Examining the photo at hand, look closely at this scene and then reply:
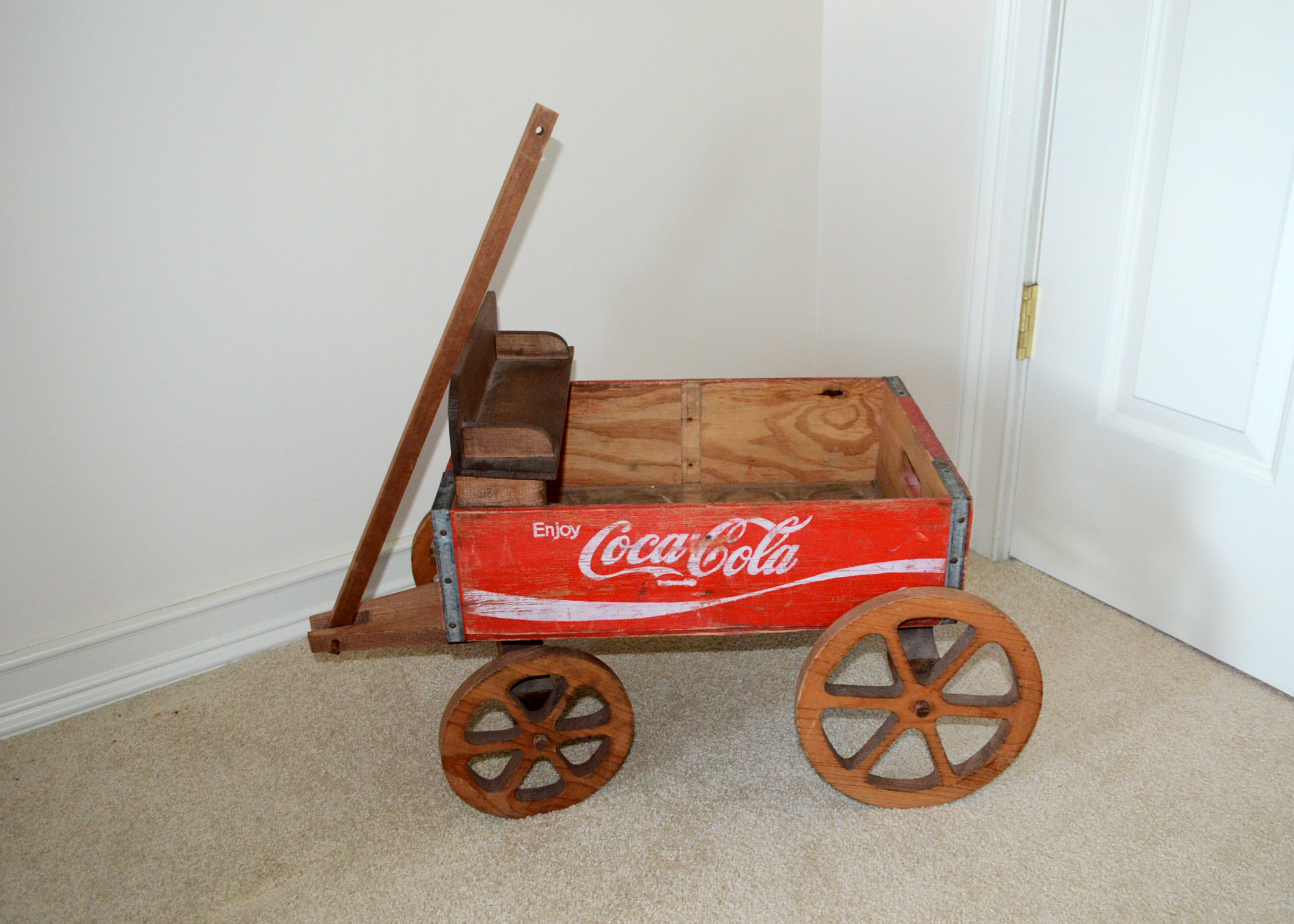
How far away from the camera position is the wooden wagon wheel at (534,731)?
1.31 m

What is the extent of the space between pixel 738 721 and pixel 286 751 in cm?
72

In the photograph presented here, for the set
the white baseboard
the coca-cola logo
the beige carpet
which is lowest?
the beige carpet

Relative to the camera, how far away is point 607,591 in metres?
1.29

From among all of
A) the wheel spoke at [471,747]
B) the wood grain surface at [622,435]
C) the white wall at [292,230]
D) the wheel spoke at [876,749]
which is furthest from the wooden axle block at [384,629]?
the wheel spoke at [876,749]

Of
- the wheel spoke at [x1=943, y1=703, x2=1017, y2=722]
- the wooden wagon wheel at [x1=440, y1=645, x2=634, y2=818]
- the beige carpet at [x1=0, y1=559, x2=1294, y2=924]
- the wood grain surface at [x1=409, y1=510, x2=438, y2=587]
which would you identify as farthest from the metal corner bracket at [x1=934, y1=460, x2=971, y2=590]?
the wood grain surface at [x1=409, y1=510, x2=438, y2=587]

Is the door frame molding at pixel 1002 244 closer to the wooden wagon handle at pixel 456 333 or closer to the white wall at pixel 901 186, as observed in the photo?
the white wall at pixel 901 186

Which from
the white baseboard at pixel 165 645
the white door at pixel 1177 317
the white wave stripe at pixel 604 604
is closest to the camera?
the white wave stripe at pixel 604 604

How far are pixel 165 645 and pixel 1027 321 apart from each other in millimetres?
1657

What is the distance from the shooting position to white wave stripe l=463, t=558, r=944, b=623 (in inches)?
50.4

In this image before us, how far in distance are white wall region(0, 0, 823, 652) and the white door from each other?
0.67m

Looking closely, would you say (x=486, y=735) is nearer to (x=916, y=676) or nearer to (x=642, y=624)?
(x=642, y=624)

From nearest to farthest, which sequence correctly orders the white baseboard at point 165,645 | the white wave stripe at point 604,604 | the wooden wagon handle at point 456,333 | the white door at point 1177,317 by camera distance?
the wooden wagon handle at point 456,333 → the white wave stripe at point 604,604 → the white door at point 1177,317 → the white baseboard at point 165,645

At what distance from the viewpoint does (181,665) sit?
1740mm

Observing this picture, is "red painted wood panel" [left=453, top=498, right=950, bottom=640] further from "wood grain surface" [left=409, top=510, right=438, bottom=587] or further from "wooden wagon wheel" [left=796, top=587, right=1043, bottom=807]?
"wood grain surface" [left=409, top=510, right=438, bottom=587]
